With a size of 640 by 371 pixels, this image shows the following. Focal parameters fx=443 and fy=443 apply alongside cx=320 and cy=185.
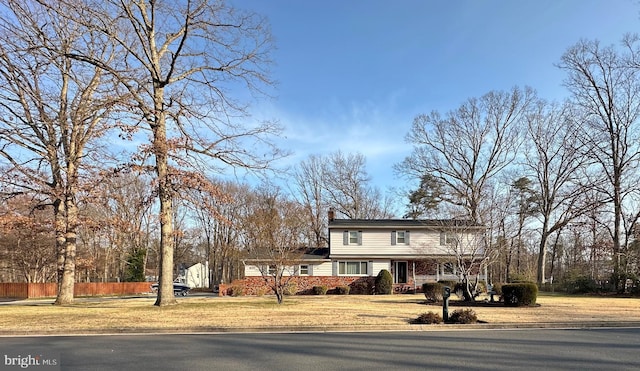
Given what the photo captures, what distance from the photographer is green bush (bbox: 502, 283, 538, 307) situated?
719 inches

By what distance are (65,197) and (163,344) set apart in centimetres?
1413

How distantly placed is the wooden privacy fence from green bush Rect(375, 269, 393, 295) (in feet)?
90.9

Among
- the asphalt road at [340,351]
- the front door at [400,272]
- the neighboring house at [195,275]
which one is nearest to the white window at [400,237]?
the front door at [400,272]

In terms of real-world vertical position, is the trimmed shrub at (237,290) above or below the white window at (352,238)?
below

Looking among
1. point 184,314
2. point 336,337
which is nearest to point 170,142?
point 184,314

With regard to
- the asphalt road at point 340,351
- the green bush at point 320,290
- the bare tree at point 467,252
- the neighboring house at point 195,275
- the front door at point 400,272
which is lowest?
the neighboring house at point 195,275

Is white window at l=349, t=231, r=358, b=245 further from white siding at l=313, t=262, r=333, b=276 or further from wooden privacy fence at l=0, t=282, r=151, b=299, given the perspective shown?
wooden privacy fence at l=0, t=282, r=151, b=299

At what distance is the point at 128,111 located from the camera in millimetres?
17453

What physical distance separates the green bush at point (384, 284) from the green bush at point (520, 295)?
14.4 m

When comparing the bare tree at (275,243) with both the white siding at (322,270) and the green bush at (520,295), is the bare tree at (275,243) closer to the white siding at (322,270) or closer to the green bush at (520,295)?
the green bush at (520,295)

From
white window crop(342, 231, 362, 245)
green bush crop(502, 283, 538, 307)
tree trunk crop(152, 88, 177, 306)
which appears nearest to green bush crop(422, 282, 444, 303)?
green bush crop(502, 283, 538, 307)

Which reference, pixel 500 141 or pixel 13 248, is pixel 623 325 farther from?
pixel 13 248

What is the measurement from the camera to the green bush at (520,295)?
18.2 m

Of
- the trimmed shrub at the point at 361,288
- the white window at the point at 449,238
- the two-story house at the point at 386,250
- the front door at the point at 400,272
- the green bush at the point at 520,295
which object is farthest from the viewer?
the front door at the point at 400,272
